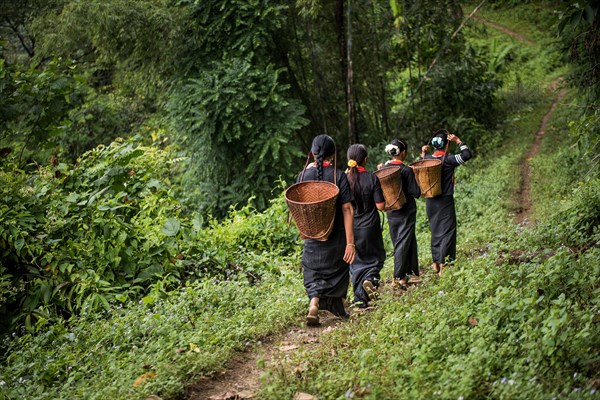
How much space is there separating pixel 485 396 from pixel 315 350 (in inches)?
76.1

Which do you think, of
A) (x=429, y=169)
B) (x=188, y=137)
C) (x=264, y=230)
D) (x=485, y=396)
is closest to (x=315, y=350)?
(x=485, y=396)

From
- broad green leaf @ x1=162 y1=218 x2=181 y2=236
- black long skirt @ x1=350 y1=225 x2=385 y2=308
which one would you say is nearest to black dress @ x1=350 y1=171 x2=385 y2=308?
black long skirt @ x1=350 y1=225 x2=385 y2=308

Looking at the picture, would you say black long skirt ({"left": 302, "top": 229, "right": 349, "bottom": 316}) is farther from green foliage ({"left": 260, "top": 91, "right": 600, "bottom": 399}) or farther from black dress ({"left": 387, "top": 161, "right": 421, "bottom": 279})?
black dress ({"left": 387, "top": 161, "right": 421, "bottom": 279})

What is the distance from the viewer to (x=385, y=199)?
27.2 feet

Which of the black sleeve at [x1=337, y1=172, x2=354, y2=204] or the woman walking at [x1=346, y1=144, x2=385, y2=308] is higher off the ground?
the black sleeve at [x1=337, y1=172, x2=354, y2=204]

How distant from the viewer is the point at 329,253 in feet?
23.3

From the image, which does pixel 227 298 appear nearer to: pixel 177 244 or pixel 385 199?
pixel 177 244

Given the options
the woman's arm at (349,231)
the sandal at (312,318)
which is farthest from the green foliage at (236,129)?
the sandal at (312,318)

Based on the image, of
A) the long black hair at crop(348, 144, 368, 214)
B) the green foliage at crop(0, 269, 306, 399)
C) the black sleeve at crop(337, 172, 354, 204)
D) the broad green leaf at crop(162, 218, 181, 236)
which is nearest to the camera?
the green foliage at crop(0, 269, 306, 399)

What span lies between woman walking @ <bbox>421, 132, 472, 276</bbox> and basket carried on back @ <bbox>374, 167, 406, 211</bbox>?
89 cm

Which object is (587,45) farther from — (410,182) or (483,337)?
(483,337)

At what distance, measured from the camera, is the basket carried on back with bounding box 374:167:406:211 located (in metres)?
8.09

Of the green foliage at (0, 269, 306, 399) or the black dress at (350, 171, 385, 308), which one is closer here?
the green foliage at (0, 269, 306, 399)

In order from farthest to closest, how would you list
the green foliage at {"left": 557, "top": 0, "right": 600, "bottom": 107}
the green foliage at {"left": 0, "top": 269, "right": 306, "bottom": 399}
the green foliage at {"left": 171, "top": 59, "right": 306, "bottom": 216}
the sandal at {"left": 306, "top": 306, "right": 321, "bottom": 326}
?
1. the green foliage at {"left": 171, "top": 59, "right": 306, "bottom": 216}
2. the sandal at {"left": 306, "top": 306, "right": 321, "bottom": 326}
3. the green foliage at {"left": 0, "top": 269, "right": 306, "bottom": 399}
4. the green foliage at {"left": 557, "top": 0, "right": 600, "bottom": 107}
